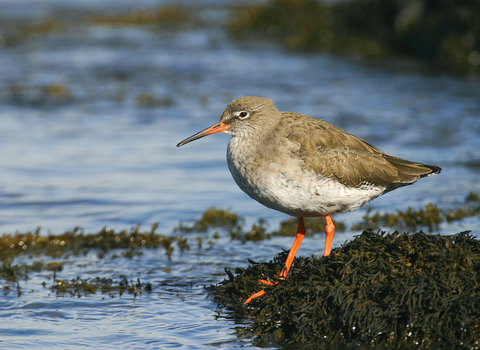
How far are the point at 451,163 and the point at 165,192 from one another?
5383 mm

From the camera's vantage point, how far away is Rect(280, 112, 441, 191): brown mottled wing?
5943 mm

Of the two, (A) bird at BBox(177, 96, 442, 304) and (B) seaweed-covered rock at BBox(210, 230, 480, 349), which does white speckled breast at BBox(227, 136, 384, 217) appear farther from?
(B) seaweed-covered rock at BBox(210, 230, 480, 349)

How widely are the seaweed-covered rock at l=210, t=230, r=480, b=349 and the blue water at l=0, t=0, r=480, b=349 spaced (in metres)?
0.51

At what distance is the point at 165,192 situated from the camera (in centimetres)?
973

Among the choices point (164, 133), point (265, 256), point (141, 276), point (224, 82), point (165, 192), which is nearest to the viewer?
point (141, 276)

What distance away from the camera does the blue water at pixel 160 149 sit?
19.1 ft

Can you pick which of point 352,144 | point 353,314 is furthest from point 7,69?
point 353,314

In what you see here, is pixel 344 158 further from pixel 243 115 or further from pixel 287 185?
pixel 243 115

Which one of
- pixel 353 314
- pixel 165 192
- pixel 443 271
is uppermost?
pixel 165 192

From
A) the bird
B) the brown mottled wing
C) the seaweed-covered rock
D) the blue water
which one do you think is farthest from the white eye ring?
the blue water

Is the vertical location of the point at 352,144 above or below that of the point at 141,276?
above

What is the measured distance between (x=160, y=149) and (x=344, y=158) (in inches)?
248

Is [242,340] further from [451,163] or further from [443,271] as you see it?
[451,163]

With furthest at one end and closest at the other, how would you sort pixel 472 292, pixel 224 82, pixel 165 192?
pixel 224 82, pixel 165 192, pixel 472 292
